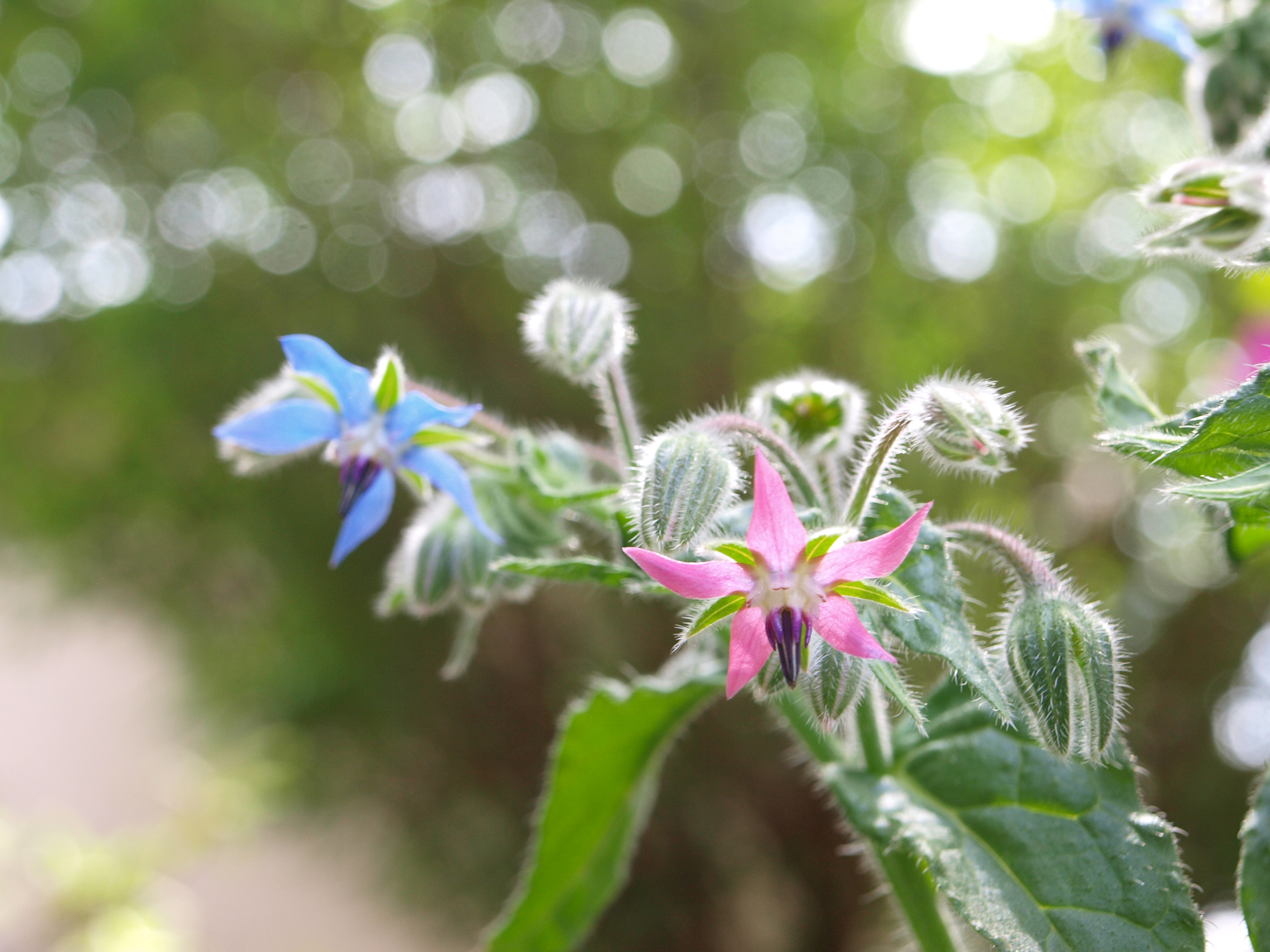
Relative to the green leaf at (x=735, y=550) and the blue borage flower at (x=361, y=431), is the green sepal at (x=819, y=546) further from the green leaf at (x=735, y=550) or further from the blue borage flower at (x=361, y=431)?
the blue borage flower at (x=361, y=431)

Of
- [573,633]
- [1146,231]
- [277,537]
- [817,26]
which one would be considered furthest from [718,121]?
[1146,231]

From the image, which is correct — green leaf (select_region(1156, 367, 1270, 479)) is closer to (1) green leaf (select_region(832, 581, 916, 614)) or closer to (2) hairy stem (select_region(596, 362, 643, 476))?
(1) green leaf (select_region(832, 581, 916, 614))

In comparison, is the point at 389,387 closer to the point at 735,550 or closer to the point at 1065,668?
the point at 735,550

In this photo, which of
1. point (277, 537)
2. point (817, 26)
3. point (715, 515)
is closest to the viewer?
point (715, 515)

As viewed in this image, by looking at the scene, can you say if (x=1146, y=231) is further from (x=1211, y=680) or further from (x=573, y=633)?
(x=1211, y=680)

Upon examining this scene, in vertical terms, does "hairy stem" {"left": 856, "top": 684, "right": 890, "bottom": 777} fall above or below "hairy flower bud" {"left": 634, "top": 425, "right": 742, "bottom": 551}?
below

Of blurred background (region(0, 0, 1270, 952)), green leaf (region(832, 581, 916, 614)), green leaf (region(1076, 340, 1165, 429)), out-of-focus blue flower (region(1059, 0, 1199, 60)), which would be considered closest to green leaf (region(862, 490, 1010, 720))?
green leaf (region(832, 581, 916, 614))
